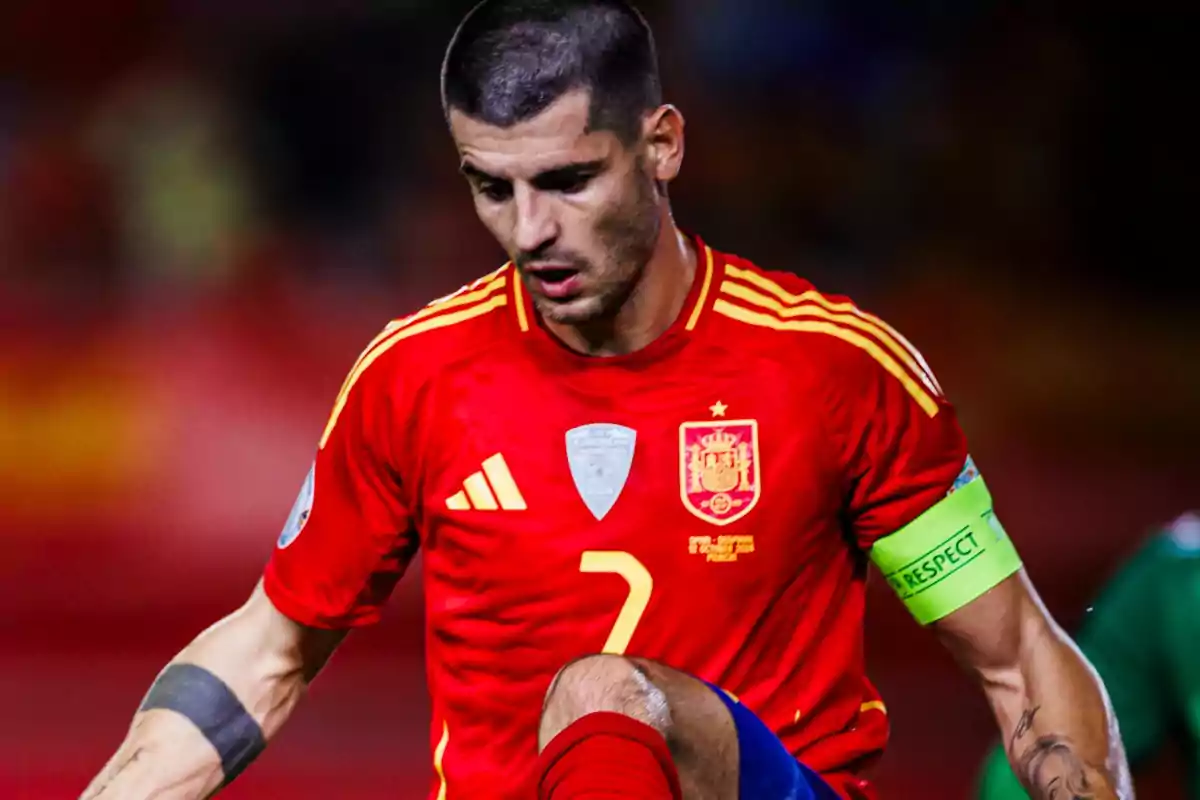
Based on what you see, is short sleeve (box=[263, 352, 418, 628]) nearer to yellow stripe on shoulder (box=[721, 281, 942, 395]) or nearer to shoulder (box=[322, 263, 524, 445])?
shoulder (box=[322, 263, 524, 445])

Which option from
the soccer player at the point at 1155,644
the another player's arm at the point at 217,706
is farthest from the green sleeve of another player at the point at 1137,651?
the another player's arm at the point at 217,706

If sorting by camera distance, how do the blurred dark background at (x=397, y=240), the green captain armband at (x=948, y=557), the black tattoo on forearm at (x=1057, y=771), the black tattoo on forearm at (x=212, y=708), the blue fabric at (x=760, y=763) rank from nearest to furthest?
the blue fabric at (x=760, y=763) < the black tattoo on forearm at (x=1057, y=771) < the green captain armband at (x=948, y=557) < the black tattoo on forearm at (x=212, y=708) < the blurred dark background at (x=397, y=240)

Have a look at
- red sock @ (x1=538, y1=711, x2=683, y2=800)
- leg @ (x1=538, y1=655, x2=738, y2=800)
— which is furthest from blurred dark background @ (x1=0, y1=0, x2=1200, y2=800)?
red sock @ (x1=538, y1=711, x2=683, y2=800)

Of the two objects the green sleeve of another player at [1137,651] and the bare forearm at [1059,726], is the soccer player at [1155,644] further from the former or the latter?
the bare forearm at [1059,726]

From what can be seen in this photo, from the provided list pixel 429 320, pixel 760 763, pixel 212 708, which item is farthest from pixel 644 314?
pixel 212 708

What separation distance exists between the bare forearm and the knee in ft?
1.55

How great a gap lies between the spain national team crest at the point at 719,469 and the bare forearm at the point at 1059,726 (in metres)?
0.35

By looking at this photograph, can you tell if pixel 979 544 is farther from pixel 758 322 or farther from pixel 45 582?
pixel 45 582

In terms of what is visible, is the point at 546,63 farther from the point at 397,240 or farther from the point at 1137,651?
the point at 397,240

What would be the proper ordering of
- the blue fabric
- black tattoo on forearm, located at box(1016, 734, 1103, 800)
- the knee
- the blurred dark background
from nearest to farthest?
the knee, the blue fabric, black tattoo on forearm, located at box(1016, 734, 1103, 800), the blurred dark background

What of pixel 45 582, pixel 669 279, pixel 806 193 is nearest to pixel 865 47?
pixel 806 193

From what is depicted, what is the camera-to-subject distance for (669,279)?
238 cm

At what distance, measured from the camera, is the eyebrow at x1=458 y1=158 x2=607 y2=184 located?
2.19 m

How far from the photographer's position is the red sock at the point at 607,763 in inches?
70.4
